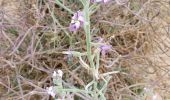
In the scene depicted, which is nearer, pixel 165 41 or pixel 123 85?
pixel 123 85

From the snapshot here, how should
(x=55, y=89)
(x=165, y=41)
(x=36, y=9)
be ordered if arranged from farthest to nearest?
(x=165, y=41)
(x=36, y=9)
(x=55, y=89)

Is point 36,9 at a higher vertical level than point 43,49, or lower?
higher

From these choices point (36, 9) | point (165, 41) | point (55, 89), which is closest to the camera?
point (55, 89)

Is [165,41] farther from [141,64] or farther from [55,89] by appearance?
[55,89]

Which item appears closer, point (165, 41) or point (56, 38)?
point (56, 38)

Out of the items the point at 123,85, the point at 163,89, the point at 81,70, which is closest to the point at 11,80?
the point at 81,70

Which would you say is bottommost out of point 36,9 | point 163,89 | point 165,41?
point 163,89

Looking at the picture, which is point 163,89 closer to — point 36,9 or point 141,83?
point 141,83

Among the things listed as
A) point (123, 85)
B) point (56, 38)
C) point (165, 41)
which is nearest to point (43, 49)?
point (56, 38)

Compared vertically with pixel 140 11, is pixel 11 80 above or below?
below
